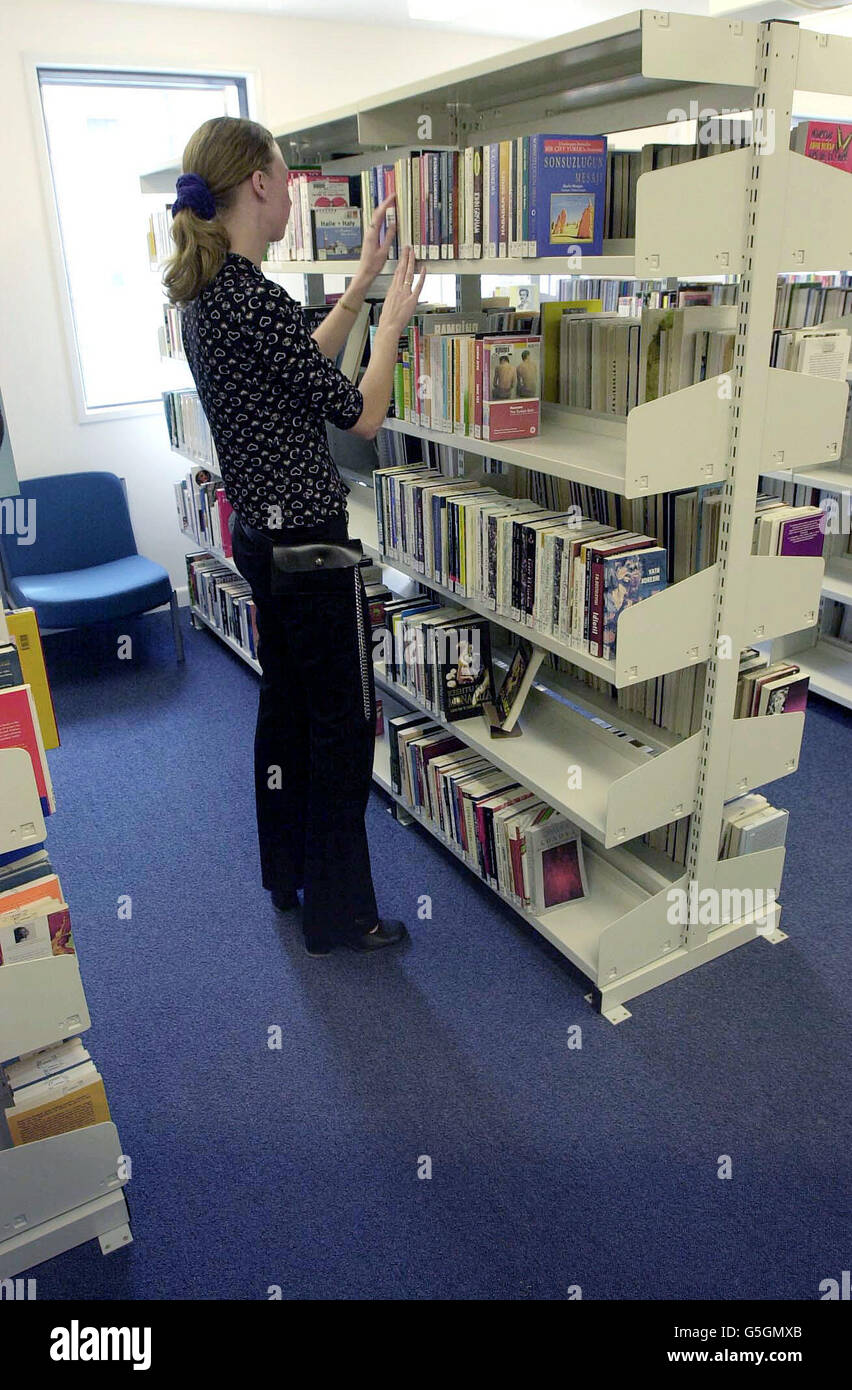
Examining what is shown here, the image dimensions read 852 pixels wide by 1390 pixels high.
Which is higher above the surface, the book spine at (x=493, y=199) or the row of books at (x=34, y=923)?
the book spine at (x=493, y=199)

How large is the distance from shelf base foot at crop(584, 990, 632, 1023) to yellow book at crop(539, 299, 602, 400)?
1518 millimetres

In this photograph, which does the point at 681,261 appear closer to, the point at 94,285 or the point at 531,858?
the point at 531,858

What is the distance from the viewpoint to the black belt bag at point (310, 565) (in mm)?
2188

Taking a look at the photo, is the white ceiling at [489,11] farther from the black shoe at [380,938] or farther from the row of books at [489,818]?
the black shoe at [380,938]

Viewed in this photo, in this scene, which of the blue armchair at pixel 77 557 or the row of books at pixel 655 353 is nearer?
the row of books at pixel 655 353

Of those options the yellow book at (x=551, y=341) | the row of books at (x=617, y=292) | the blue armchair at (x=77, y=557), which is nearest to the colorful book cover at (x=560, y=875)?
the yellow book at (x=551, y=341)

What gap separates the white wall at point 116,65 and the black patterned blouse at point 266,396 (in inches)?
104

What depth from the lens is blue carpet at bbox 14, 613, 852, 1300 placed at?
71.9 inches

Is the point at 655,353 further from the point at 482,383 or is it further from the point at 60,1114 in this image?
the point at 60,1114

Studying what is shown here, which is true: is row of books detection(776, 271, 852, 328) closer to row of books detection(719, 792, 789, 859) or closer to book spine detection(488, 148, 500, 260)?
book spine detection(488, 148, 500, 260)

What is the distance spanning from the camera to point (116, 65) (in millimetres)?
4199

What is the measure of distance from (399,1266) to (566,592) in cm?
138

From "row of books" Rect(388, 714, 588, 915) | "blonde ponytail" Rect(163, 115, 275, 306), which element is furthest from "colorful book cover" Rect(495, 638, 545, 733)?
"blonde ponytail" Rect(163, 115, 275, 306)

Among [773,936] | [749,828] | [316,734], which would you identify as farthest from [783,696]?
[316,734]
